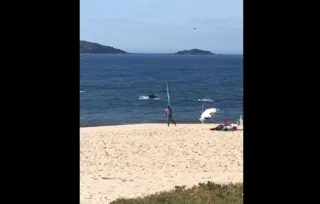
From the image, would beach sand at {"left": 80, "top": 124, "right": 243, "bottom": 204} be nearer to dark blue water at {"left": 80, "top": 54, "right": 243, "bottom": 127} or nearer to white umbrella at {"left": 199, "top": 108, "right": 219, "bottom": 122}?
white umbrella at {"left": 199, "top": 108, "right": 219, "bottom": 122}

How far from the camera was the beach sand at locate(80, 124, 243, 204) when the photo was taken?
813 cm

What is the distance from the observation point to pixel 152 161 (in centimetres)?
1091

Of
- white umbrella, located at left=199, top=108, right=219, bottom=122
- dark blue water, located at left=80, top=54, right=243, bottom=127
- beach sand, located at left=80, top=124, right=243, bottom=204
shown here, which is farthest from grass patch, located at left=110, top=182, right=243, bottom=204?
dark blue water, located at left=80, top=54, right=243, bottom=127

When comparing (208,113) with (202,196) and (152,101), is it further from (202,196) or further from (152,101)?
(152,101)

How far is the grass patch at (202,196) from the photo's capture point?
19.5 feet

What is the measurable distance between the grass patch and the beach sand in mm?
793

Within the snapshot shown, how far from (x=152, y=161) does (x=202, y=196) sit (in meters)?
4.65

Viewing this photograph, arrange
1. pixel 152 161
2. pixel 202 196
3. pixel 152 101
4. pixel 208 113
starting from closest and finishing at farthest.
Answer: pixel 202 196 < pixel 152 161 < pixel 208 113 < pixel 152 101

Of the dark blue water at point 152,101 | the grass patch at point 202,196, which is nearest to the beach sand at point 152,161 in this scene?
the grass patch at point 202,196

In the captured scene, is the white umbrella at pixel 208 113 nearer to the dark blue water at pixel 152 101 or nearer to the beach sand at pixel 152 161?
the beach sand at pixel 152 161

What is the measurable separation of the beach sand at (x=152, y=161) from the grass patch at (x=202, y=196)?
0.79m

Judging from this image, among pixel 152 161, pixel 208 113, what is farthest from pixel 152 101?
pixel 152 161
